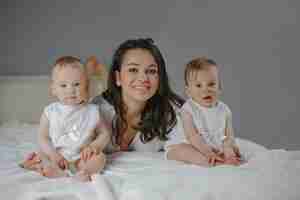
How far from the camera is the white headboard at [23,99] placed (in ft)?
7.10

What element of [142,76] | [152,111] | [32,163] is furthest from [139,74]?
[32,163]

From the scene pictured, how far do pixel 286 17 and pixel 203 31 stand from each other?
1.47 feet

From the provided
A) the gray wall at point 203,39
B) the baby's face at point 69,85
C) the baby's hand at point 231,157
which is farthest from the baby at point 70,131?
the gray wall at point 203,39

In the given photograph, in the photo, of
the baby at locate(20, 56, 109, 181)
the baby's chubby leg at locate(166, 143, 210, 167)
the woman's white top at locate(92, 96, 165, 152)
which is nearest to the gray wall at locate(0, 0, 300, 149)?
the woman's white top at locate(92, 96, 165, 152)

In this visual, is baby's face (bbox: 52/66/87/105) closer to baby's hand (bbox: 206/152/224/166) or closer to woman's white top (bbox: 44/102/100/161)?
woman's white top (bbox: 44/102/100/161)

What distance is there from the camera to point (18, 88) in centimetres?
219

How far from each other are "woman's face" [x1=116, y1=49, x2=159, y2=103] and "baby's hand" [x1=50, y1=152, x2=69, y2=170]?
10.8 inches

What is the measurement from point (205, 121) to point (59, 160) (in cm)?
43

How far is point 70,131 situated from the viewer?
1.18 metres

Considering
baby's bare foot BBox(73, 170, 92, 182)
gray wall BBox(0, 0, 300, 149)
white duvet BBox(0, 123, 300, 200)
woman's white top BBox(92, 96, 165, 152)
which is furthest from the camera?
gray wall BBox(0, 0, 300, 149)

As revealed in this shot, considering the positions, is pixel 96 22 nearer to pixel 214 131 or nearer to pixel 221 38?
pixel 221 38

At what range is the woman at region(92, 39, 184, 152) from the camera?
122 cm

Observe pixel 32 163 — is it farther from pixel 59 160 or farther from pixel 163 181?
pixel 163 181

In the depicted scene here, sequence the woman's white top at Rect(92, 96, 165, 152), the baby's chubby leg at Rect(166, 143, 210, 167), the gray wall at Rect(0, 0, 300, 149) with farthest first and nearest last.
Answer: the gray wall at Rect(0, 0, 300, 149) → the woman's white top at Rect(92, 96, 165, 152) → the baby's chubby leg at Rect(166, 143, 210, 167)
